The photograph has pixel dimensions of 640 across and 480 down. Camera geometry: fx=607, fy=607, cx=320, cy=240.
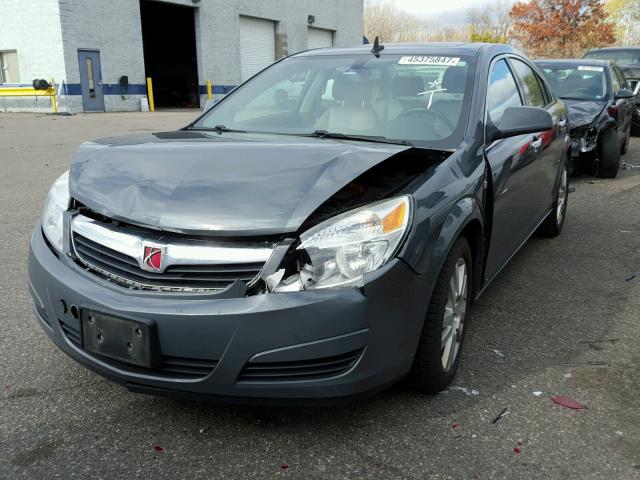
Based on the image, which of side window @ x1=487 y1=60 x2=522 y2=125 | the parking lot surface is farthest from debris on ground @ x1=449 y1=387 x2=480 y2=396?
side window @ x1=487 y1=60 x2=522 y2=125

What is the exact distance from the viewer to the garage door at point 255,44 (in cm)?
2806

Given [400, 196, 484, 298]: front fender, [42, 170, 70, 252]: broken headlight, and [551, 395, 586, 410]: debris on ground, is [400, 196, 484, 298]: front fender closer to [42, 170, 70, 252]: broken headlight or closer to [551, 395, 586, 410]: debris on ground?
[551, 395, 586, 410]: debris on ground

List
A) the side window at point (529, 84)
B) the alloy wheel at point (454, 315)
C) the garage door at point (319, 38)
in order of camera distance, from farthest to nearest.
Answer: the garage door at point (319, 38), the side window at point (529, 84), the alloy wheel at point (454, 315)

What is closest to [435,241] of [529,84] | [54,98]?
[529,84]

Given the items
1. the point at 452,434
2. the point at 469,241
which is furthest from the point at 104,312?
the point at 469,241

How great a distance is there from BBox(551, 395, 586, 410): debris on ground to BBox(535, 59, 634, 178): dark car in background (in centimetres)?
579

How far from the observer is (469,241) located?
9.57 ft

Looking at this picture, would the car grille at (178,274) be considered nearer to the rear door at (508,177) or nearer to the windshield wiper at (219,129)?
the windshield wiper at (219,129)

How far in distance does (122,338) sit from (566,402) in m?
1.89

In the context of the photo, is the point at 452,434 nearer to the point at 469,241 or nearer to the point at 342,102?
the point at 469,241

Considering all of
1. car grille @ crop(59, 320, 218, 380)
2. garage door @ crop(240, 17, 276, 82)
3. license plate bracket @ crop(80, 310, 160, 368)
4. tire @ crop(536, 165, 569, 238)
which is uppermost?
garage door @ crop(240, 17, 276, 82)

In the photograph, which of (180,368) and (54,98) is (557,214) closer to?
(180,368)

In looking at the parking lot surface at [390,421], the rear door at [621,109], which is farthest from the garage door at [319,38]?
the parking lot surface at [390,421]

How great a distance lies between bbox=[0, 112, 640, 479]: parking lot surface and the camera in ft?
7.26
